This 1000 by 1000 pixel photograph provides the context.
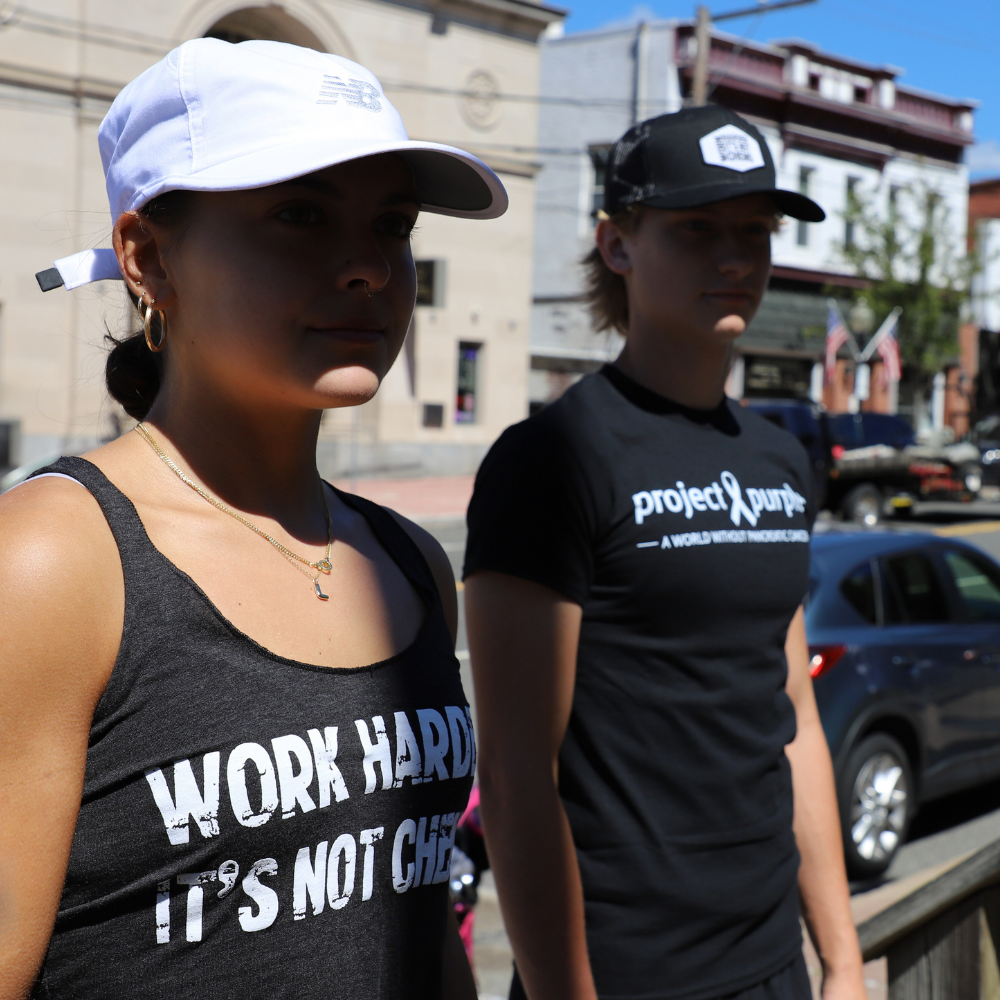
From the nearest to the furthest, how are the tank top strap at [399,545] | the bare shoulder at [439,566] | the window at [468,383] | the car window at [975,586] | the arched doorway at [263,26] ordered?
the tank top strap at [399,545] < the bare shoulder at [439,566] < the car window at [975,586] < the arched doorway at [263,26] < the window at [468,383]

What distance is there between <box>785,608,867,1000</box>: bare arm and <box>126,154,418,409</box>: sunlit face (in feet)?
4.02

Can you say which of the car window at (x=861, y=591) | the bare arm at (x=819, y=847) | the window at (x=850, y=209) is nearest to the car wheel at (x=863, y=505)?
the window at (x=850, y=209)

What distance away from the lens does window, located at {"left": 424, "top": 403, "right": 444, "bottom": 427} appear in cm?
2550

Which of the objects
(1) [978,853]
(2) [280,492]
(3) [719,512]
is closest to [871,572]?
(1) [978,853]

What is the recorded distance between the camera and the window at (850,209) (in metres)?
31.0

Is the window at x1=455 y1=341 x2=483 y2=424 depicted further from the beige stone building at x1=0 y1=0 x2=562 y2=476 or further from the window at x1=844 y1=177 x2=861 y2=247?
the window at x1=844 y1=177 x2=861 y2=247

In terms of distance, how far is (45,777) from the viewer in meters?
1.17

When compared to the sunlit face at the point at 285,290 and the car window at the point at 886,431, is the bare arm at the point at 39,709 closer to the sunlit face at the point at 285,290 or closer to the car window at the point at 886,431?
the sunlit face at the point at 285,290

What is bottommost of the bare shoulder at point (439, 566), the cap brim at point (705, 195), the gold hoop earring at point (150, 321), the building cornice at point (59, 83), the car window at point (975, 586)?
the car window at point (975, 586)

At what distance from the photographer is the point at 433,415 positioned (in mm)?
25641

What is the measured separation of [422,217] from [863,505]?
1017 cm

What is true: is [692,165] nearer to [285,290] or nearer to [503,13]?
[285,290]

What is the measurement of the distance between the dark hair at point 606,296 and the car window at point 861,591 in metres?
3.57

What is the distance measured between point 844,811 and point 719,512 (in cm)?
398
